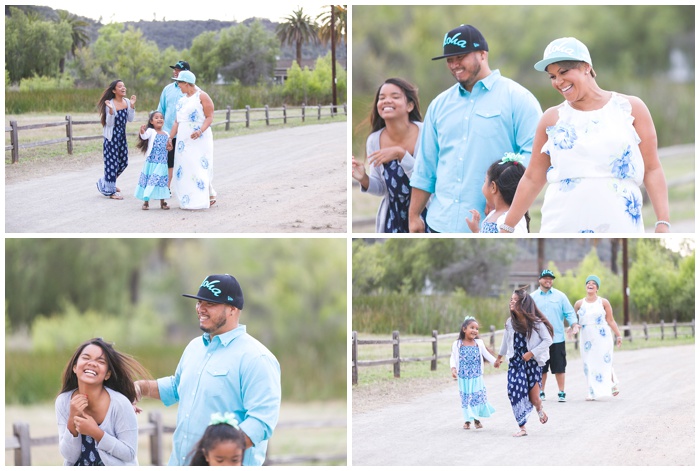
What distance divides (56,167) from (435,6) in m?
4.98

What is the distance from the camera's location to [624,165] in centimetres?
532

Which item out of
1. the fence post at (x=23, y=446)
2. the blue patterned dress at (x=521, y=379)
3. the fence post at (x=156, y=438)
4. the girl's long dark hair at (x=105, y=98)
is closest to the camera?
the blue patterned dress at (x=521, y=379)

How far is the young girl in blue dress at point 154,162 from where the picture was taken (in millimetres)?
8102

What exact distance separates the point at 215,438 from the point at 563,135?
91.8 inches

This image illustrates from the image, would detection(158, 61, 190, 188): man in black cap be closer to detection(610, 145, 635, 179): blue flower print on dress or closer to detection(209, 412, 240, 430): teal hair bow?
detection(209, 412, 240, 430): teal hair bow

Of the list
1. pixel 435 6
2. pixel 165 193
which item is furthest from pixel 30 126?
pixel 435 6

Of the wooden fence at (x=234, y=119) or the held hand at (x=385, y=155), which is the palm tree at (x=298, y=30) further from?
the held hand at (x=385, y=155)

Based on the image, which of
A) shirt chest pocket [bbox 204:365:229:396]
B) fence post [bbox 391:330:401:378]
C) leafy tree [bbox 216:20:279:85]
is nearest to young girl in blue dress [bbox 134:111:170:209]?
fence post [bbox 391:330:401:378]

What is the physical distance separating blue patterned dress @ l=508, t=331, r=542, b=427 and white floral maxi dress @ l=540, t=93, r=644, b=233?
1464 millimetres

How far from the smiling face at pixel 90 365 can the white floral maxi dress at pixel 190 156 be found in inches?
119

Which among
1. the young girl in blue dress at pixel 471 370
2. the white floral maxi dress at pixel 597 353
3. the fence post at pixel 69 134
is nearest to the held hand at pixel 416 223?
the young girl in blue dress at pixel 471 370

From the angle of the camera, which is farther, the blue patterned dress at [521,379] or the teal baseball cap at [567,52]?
the blue patterned dress at [521,379]

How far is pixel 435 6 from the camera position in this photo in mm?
8945

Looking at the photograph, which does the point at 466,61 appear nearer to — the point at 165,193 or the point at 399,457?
the point at 399,457
